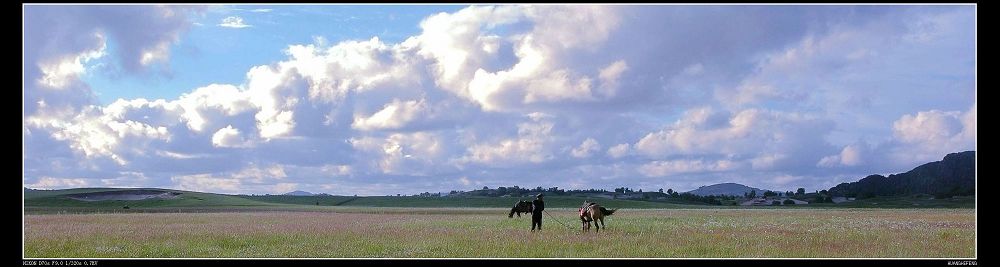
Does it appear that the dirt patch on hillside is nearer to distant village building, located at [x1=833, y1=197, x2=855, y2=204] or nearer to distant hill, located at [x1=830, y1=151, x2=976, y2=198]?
distant village building, located at [x1=833, y1=197, x2=855, y2=204]

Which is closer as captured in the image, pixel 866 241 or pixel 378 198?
pixel 866 241

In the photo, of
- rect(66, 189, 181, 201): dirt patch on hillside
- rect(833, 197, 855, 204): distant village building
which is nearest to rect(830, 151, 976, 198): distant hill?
rect(833, 197, 855, 204): distant village building

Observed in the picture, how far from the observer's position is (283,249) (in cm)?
2231

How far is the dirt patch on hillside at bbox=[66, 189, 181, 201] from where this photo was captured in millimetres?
122881

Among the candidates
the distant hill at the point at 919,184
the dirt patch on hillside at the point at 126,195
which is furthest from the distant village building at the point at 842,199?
the dirt patch on hillside at the point at 126,195

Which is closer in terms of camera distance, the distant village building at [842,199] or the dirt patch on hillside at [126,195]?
the dirt patch on hillside at [126,195]

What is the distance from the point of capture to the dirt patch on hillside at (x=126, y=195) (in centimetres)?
12288

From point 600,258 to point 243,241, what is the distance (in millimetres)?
12338

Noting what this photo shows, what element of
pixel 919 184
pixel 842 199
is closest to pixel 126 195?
pixel 842 199

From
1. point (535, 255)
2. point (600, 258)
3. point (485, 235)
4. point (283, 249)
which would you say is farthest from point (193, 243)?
point (600, 258)

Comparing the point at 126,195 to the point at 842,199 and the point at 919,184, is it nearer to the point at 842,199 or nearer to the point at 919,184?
the point at 842,199

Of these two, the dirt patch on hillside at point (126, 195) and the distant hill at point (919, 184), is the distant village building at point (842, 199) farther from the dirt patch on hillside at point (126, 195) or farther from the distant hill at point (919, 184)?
the dirt patch on hillside at point (126, 195)

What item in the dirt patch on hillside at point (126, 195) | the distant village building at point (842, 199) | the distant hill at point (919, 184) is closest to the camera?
the dirt patch on hillside at point (126, 195)
